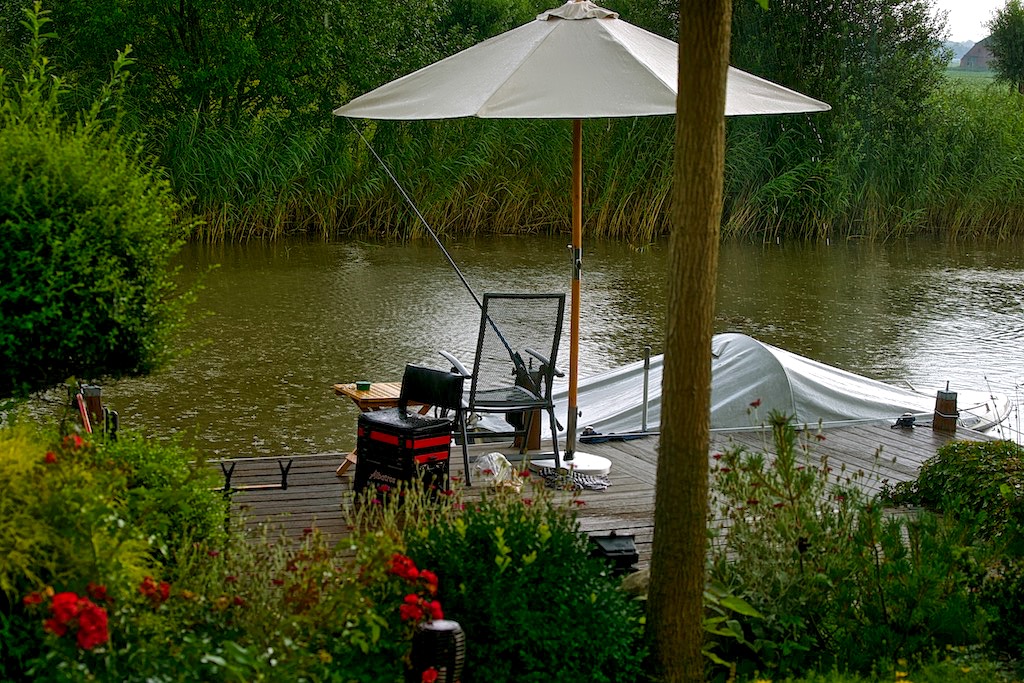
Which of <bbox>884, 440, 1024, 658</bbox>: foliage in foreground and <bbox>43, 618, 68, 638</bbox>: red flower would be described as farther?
<bbox>884, 440, 1024, 658</bbox>: foliage in foreground

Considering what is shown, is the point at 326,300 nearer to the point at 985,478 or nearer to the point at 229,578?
the point at 985,478

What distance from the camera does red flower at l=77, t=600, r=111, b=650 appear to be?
8.58ft

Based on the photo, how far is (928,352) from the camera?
10711 millimetres

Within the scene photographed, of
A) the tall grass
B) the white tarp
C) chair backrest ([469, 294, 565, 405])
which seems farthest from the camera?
the tall grass

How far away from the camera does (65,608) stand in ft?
8.60

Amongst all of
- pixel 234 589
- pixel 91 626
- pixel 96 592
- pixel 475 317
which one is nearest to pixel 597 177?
pixel 475 317

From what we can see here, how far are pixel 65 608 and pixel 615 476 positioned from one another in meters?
3.65

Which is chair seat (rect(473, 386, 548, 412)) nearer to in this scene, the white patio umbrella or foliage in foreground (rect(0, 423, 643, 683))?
the white patio umbrella

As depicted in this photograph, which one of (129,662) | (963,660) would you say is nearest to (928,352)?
(963,660)

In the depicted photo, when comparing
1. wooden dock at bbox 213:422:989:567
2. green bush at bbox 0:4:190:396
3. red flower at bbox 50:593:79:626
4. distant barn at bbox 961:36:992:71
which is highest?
distant barn at bbox 961:36:992:71

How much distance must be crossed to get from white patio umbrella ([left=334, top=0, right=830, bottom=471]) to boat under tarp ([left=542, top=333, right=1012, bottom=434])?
1229 mm

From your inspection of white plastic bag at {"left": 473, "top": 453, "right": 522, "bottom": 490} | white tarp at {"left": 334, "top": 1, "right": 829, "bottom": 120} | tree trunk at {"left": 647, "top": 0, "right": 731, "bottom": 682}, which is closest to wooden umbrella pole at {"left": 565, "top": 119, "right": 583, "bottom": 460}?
white plastic bag at {"left": 473, "top": 453, "right": 522, "bottom": 490}

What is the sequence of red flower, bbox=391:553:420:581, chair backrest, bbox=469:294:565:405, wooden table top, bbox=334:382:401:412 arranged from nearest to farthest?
red flower, bbox=391:553:420:581 → wooden table top, bbox=334:382:401:412 → chair backrest, bbox=469:294:565:405

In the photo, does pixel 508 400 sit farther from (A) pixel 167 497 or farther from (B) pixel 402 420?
(A) pixel 167 497
